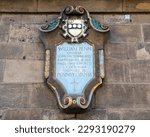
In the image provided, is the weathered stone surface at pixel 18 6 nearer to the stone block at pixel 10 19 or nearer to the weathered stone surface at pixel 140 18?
the stone block at pixel 10 19

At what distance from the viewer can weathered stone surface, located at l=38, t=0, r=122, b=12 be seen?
21.6 feet

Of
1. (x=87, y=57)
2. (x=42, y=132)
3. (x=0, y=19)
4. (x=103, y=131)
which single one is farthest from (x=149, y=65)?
(x=0, y=19)

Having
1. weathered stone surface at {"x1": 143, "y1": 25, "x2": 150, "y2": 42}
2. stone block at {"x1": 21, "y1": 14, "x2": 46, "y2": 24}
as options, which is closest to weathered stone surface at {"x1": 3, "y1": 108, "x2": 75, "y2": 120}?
stone block at {"x1": 21, "y1": 14, "x2": 46, "y2": 24}

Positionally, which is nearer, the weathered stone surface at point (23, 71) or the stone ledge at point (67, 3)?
the weathered stone surface at point (23, 71)

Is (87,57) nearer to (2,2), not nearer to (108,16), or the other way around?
(108,16)

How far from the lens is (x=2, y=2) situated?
665 cm

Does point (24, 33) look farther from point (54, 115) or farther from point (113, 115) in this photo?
point (113, 115)

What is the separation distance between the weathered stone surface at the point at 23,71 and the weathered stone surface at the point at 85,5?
99 cm

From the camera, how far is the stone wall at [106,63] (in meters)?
5.73

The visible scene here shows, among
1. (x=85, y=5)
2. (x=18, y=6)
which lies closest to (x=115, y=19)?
(x=85, y=5)

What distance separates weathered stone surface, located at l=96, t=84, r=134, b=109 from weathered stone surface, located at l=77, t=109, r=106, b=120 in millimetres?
74

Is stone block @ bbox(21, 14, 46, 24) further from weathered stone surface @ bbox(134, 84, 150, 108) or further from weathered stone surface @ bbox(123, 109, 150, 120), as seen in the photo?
weathered stone surface @ bbox(123, 109, 150, 120)

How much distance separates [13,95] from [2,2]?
5.44ft

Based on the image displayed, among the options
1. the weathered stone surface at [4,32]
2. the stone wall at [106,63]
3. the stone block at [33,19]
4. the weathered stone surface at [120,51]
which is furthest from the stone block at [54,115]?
the stone block at [33,19]
